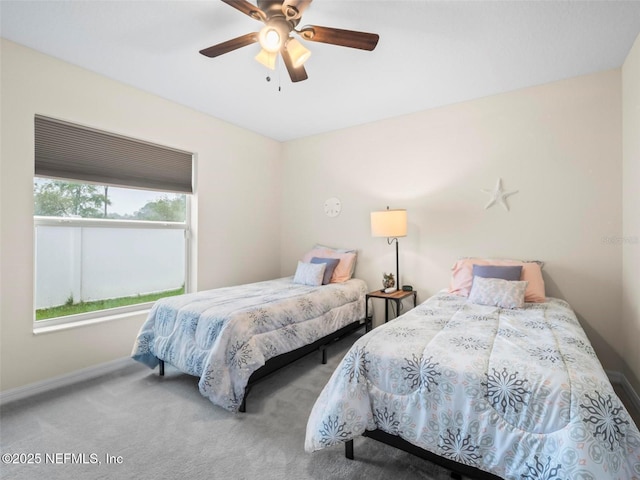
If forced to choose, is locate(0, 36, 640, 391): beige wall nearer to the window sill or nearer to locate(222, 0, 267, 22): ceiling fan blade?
the window sill

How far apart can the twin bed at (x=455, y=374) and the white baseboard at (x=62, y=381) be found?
43cm

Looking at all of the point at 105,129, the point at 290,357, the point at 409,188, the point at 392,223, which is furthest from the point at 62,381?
the point at 409,188

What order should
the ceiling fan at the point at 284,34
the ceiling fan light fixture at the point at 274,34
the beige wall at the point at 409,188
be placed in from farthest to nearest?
1. the beige wall at the point at 409,188
2. the ceiling fan light fixture at the point at 274,34
3. the ceiling fan at the point at 284,34

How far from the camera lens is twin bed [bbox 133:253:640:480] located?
1.13 meters

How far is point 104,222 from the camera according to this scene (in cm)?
291

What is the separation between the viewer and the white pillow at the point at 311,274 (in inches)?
135

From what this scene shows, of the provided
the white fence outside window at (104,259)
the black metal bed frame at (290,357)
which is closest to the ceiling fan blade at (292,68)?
the black metal bed frame at (290,357)

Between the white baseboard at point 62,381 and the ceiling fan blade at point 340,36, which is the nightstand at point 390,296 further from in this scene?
the white baseboard at point 62,381

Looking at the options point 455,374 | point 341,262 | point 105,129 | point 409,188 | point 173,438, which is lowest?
point 173,438

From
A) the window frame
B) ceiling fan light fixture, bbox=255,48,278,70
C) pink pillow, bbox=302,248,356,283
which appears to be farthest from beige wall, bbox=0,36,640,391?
ceiling fan light fixture, bbox=255,48,278,70

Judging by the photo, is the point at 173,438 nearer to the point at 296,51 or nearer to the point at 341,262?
the point at 341,262

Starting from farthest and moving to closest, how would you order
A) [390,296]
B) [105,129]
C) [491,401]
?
[390,296]
[105,129]
[491,401]

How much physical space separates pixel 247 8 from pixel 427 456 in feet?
8.01

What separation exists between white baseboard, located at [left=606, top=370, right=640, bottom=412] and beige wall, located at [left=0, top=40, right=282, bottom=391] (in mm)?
3857
